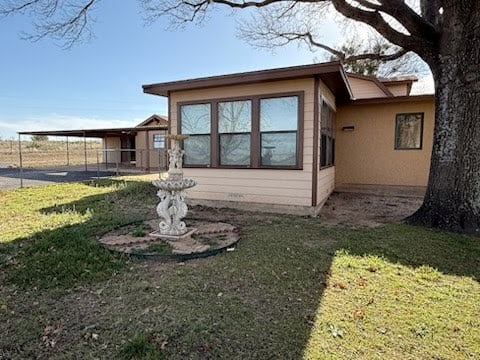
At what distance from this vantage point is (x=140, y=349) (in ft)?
6.30

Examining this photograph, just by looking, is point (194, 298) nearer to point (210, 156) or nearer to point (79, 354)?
point (79, 354)

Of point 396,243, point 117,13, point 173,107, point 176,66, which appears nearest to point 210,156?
point 173,107

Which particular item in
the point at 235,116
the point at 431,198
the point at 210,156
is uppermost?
the point at 235,116

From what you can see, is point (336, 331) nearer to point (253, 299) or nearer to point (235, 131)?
point (253, 299)

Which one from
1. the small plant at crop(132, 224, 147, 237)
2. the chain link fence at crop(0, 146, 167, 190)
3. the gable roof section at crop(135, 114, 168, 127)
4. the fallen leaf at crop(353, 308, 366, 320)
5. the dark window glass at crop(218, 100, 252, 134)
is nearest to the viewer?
the fallen leaf at crop(353, 308, 366, 320)

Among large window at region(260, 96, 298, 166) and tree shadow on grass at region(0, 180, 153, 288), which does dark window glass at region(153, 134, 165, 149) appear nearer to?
tree shadow on grass at region(0, 180, 153, 288)

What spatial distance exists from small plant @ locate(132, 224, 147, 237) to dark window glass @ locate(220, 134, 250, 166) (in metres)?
2.33

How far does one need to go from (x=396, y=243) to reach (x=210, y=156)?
3.91 metres

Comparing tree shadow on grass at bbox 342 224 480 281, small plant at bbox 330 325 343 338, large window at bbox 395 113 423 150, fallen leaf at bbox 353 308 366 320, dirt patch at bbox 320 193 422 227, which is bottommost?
small plant at bbox 330 325 343 338

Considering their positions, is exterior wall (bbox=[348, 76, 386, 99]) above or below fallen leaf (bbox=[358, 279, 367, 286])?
above

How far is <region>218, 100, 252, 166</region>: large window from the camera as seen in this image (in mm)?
6070

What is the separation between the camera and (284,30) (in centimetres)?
1090

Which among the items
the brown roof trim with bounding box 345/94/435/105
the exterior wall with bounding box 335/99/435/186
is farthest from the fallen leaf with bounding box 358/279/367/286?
the brown roof trim with bounding box 345/94/435/105

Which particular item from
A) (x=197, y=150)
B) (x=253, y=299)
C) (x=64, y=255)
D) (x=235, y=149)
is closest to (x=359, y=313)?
(x=253, y=299)
